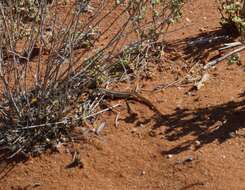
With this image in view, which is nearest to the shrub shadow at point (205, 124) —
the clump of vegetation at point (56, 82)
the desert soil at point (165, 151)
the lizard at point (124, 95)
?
the desert soil at point (165, 151)

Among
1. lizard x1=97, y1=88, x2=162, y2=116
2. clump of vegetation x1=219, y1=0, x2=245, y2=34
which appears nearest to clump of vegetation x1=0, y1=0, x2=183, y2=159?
lizard x1=97, y1=88, x2=162, y2=116

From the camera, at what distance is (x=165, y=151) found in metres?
3.46

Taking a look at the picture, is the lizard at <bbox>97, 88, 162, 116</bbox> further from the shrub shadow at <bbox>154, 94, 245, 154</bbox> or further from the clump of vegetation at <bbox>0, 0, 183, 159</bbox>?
the shrub shadow at <bbox>154, 94, 245, 154</bbox>

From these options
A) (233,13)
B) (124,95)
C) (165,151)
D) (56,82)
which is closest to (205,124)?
(165,151)

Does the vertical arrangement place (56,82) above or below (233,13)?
below

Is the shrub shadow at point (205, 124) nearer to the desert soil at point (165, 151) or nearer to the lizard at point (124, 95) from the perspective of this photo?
the desert soil at point (165, 151)

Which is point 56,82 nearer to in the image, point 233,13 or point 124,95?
point 124,95

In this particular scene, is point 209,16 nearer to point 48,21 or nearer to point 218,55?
point 218,55

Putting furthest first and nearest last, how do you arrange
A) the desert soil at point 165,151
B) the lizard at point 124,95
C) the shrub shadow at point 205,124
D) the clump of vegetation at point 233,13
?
the clump of vegetation at point 233,13
the lizard at point 124,95
the shrub shadow at point 205,124
the desert soil at point 165,151

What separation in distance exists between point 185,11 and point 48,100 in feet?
5.10

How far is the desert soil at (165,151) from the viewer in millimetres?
3311

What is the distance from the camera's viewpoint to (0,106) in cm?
366

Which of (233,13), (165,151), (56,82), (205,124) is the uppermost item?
(233,13)

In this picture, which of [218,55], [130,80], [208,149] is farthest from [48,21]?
[208,149]
